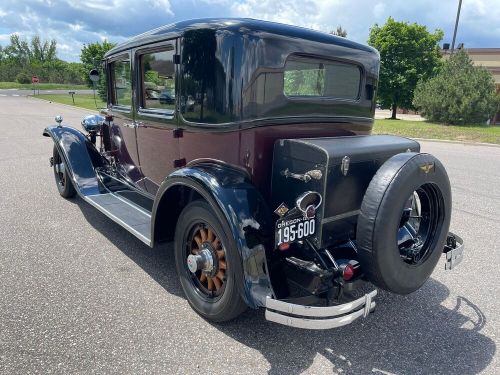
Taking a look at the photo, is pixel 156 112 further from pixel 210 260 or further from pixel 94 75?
pixel 94 75

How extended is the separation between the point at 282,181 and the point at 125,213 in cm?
179

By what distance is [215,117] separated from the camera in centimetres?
259

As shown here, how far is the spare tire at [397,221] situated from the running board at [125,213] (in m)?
1.67

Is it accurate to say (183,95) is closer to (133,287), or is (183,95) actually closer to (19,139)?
(133,287)

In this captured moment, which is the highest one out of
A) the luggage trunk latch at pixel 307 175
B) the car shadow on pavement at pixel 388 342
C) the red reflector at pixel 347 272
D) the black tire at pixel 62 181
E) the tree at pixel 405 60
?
the tree at pixel 405 60

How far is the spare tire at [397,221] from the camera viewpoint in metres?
2.11

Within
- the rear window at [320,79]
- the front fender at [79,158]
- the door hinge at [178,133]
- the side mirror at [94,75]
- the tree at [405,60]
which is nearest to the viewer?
the rear window at [320,79]

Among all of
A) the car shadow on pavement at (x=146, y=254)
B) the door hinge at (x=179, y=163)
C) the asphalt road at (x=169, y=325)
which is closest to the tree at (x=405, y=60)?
the asphalt road at (x=169, y=325)

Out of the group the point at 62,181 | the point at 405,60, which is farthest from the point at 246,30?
the point at 405,60

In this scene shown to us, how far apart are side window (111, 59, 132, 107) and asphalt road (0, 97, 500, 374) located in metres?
1.43

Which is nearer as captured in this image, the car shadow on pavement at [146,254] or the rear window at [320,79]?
the rear window at [320,79]

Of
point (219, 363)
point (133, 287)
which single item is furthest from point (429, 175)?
point (133, 287)

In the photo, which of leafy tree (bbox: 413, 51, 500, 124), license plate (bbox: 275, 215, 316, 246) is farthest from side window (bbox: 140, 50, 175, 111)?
leafy tree (bbox: 413, 51, 500, 124)

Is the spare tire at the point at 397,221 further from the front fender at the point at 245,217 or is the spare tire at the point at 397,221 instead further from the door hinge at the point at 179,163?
the door hinge at the point at 179,163
